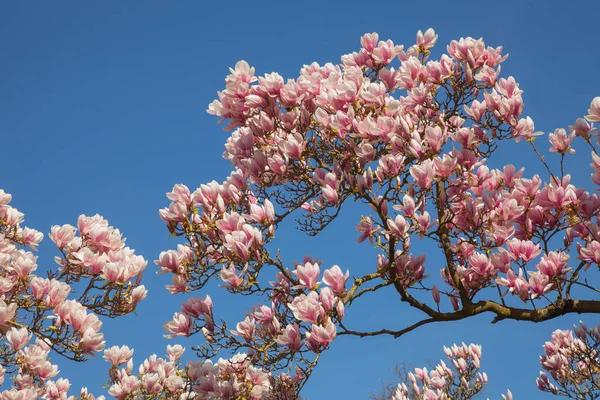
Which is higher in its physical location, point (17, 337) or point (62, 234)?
point (62, 234)

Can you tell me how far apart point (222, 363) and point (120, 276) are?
1261 millimetres

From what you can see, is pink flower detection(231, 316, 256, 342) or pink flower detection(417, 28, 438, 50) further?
pink flower detection(417, 28, 438, 50)

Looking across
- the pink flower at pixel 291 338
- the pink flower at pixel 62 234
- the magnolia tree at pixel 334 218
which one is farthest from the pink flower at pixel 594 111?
the pink flower at pixel 62 234

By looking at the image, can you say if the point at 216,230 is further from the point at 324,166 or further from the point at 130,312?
the point at 130,312

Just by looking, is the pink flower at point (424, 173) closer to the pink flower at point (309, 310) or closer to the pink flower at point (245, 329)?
the pink flower at point (309, 310)

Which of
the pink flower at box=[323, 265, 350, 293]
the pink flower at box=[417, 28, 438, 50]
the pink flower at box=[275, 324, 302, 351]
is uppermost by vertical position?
the pink flower at box=[417, 28, 438, 50]

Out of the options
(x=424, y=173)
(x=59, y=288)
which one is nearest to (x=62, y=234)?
(x=59, y=288)

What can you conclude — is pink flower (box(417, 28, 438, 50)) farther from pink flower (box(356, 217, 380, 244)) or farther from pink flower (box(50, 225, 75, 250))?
pink flower (box(50, 225, 75, 250))

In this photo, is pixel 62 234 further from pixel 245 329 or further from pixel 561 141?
pixel 561 141

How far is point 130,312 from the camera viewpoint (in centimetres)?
587

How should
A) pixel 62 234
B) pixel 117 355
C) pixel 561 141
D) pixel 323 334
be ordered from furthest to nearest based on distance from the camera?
pixel 117 355, pixel 62 234, pixel 561 141, pixel 323 334

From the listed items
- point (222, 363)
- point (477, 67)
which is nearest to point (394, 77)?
point (477, 67)

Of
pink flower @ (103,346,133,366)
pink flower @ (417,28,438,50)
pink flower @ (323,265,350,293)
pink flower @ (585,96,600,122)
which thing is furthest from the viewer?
pink flower @ (103,346,133,366)

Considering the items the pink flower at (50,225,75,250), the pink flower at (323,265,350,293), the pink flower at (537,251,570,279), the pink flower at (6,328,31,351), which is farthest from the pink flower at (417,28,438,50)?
the pink flower at (6,328,31,351)
